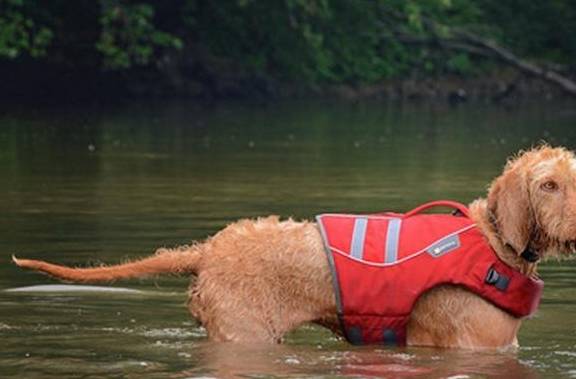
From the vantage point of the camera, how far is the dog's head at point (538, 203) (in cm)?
887

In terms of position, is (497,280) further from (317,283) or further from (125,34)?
(125,34)

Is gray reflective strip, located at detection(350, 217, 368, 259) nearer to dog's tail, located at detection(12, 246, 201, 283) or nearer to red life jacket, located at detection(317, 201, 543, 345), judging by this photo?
red life jacket, located at detection(317, 201, 543, 345)

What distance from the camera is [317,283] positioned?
9102mm

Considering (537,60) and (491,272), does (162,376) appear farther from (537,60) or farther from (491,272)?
(537,60)

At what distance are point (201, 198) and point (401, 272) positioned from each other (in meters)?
8.73

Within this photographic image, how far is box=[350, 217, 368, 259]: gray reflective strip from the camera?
918 centimetres

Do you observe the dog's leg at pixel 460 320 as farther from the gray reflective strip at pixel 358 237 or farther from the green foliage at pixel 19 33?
the green foliage at pixel 19 33

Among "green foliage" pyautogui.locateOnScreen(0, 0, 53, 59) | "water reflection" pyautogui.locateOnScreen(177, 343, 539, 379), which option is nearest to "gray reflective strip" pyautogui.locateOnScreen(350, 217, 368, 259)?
"water reflection" pyautogui.locateOnScreen(177, 343, 539, 379)

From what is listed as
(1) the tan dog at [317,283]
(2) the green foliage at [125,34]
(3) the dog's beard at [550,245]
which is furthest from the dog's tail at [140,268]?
(2) the green foliage at [125,34]

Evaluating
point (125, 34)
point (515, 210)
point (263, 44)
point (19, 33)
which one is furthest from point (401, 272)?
point (263, 44)

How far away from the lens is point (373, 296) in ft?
30.0

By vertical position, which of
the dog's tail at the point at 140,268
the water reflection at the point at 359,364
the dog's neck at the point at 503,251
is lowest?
the water reflection at the point at 359,364

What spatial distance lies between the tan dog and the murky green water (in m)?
0.12

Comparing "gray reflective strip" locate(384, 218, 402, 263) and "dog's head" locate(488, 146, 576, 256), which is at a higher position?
"dog's head" locate(488, 146, 576, 256)
